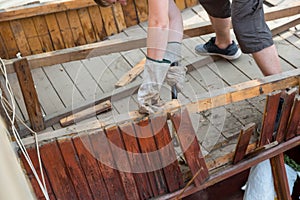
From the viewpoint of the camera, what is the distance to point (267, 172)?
10.0ft

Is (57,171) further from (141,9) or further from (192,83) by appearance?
(141,9)

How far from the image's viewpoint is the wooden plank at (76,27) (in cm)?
388

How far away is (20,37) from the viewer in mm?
3859

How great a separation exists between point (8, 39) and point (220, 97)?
2.16 meters

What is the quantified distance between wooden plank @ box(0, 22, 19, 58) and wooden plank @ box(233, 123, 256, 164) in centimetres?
214

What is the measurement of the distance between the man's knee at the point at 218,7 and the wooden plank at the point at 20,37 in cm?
153

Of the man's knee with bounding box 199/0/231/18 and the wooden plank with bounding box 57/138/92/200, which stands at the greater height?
the man's knee with bounding box 199/0/231/18

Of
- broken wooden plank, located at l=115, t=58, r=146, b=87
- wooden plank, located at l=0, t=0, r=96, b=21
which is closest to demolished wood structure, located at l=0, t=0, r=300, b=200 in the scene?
broken wooden plank, located at l=115, t=58, r=146, b=87

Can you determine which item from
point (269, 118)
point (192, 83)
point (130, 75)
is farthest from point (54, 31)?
point (269, 118)

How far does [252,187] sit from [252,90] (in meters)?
0.88

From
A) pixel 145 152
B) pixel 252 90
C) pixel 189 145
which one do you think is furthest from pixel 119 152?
pixel 252 90

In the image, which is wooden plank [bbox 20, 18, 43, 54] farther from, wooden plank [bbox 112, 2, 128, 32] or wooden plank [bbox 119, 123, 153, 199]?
wooden plank [bbox 119, 123, 153, 199]

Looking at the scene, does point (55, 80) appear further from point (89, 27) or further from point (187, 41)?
point (187, 41)

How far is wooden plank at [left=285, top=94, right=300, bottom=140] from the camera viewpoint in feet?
8.13
